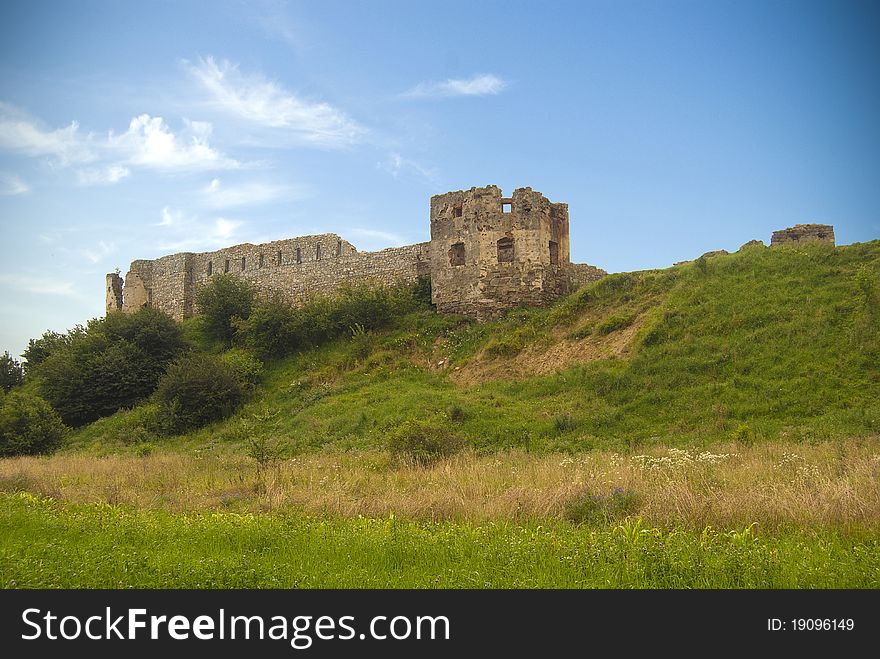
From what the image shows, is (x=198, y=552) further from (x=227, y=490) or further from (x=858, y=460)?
(x=858, y=460)

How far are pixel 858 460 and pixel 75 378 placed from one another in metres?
25.2

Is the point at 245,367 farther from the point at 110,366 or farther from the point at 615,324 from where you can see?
the point at 615,324

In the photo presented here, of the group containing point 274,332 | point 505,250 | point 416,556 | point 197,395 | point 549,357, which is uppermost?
point 505,250

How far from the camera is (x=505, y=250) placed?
947 inches

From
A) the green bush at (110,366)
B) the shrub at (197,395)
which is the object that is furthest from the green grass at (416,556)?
the green bush at (110,366)

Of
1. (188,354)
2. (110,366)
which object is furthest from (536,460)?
(110,366)

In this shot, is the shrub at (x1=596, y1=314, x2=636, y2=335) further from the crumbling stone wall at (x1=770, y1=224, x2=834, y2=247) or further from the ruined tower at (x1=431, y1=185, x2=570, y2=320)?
the crumbling stone wall at (x1=770, y1=224, x2=834, y2=247)

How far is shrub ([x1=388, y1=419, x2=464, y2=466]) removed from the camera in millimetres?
13152

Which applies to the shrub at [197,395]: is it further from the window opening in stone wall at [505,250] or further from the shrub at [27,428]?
the window opening in stone wall at [505,250]

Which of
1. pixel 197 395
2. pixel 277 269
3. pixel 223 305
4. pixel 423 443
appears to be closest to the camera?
pixel 423 443

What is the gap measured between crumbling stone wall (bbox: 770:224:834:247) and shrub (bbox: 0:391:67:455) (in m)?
25.1

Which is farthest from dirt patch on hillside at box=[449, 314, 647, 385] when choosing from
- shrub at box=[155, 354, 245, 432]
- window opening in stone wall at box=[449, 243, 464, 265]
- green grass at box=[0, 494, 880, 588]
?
green grass at box=[0, 494, 880, 588]

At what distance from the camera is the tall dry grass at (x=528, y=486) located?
699 centimetres

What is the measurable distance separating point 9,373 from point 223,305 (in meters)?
12.5
